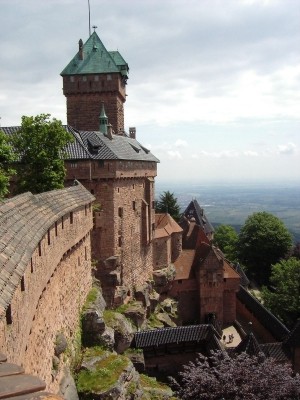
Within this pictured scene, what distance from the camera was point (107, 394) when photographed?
49.3ft

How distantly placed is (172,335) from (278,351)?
7.30 m

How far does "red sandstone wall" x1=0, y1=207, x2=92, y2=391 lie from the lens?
8.23 metres

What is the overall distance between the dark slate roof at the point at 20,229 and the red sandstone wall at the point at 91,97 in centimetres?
1940

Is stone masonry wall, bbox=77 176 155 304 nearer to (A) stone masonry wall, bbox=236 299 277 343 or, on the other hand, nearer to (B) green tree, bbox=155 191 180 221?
(A) stone masonry wall, bbox=236 299 277 343

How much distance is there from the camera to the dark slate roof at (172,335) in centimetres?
2653

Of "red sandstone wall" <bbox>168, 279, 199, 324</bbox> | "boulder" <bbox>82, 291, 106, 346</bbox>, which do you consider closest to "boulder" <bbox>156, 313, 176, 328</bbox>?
"red sandstone wall" <bbox>168, 279, 199, 324</bbox>

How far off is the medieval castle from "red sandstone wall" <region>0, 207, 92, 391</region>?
3 cm

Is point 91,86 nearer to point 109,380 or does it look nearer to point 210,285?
→ point 210,285

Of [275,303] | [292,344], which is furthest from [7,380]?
[275,303]

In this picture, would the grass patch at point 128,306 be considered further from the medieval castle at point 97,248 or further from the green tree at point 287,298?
the green tree at point 287,298

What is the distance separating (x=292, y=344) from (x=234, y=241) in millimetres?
33812

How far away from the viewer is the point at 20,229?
379 inches

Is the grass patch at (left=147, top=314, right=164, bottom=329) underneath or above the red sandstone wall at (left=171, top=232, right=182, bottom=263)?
underneath

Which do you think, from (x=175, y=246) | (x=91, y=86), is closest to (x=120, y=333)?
(x=175, y=246)
